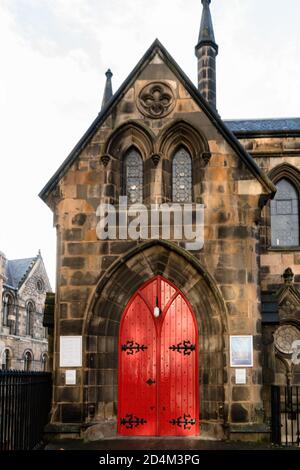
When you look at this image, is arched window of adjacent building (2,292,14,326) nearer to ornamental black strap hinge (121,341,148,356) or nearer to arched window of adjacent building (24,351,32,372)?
arched window of adjacent building (24,351,32,372)

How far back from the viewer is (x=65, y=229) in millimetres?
12172

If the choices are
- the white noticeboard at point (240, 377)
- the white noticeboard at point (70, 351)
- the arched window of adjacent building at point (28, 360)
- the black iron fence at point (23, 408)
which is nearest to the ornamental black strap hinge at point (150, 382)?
the white noticeboard at point (70, 351)

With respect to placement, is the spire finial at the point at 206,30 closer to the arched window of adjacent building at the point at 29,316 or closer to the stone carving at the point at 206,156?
the stone carving at the point at 206,156

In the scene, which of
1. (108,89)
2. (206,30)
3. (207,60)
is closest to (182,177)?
(207,60)

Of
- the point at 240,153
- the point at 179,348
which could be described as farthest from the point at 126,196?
the point at 179,348

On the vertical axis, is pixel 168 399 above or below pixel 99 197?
below

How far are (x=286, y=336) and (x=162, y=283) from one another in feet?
13.3

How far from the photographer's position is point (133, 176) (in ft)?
41.6

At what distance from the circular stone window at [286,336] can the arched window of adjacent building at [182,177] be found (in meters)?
4.39

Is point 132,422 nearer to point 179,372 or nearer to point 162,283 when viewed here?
point 179,372

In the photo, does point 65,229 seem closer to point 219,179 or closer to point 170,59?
point 219,179

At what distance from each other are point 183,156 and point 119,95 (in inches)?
76.6

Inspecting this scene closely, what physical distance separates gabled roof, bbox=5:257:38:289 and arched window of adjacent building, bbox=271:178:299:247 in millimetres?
30730

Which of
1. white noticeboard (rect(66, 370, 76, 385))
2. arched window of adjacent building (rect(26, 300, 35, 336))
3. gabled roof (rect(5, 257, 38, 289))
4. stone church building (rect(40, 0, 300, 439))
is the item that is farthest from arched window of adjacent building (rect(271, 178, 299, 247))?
arched window of adjacent building (rect(26, 300, 35, 336))
